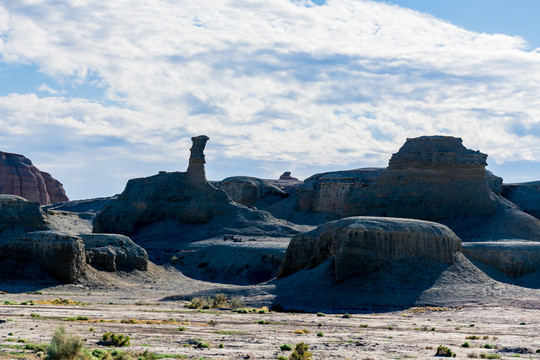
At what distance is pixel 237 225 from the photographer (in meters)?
83.6

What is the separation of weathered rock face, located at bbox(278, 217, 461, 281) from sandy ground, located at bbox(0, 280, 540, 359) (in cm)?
514

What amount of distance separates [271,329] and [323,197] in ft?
224

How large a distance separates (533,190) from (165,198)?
144ft

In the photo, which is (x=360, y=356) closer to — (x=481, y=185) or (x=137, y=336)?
(x=137, y=336)

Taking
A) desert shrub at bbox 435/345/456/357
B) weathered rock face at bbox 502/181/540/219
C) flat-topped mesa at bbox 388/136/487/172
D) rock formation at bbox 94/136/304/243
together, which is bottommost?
desert shrub at bbox 435/345/456/357

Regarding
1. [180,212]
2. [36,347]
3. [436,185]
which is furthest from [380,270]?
[180,212]

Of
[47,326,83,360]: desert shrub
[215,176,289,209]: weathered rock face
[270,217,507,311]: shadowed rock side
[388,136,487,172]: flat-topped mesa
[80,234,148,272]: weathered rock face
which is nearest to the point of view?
[47,326,83,360]: desert shrub

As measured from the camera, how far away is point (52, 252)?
55.8m

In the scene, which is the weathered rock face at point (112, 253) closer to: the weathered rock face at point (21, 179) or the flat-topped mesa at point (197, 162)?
the flat-topped mesa at point (197, 162)

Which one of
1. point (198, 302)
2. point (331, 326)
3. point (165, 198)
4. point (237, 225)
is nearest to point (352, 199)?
point (237, 225)

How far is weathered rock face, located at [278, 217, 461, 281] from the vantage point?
4716cm

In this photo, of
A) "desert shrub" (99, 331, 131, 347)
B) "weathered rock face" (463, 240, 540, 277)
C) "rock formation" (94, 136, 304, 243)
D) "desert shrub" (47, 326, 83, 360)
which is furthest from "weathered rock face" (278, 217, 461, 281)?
"rock formation" (94, 136, 304, 243)

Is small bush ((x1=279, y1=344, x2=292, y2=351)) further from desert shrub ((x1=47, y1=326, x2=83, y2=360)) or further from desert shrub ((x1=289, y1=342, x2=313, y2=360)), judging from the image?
desert shrub ((x1=47, y1=326, x2=83, y2=360))

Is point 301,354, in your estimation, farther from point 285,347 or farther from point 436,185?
point 436,185
